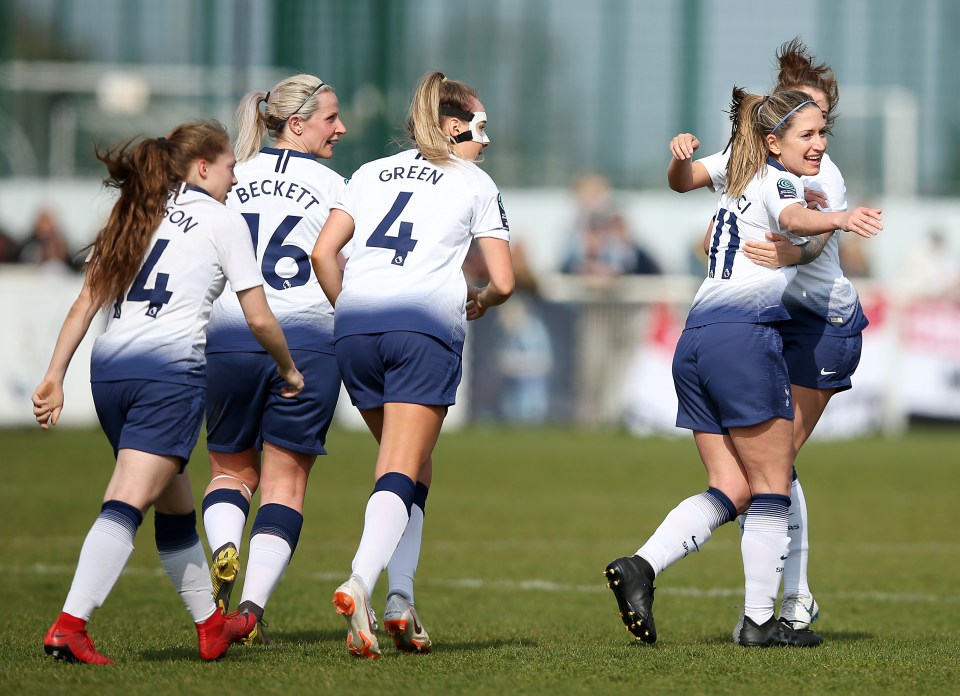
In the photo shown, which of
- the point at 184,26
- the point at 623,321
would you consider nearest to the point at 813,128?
the point at 623,321

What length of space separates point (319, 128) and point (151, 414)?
160 centimetres

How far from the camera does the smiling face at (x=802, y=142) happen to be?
18.8ft

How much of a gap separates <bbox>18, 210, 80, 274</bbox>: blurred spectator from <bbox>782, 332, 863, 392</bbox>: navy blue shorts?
15.9 m

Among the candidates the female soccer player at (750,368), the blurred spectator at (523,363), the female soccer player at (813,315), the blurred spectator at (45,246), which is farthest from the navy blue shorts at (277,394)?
the blurred spectator at (45,246)

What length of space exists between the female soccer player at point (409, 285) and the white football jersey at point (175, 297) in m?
0.53

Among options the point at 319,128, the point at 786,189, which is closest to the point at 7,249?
the point at 319,128

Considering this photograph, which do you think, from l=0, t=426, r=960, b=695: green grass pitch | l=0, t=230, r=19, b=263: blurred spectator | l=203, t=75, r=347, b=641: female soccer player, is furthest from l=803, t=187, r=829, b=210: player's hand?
l=0, t=230, r=19, b=263: blurred spectator

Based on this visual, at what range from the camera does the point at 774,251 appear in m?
5.70

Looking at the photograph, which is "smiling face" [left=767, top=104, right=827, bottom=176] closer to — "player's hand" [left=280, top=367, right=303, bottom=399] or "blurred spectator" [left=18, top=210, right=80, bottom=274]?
"player's hand" [left=280, top=367, right=303, bottom=399]

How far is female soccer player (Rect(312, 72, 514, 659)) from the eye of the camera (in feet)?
17.8

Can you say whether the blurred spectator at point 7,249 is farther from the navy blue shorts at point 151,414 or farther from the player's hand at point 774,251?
the player's hand at point 774,251

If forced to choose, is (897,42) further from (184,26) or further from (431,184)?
(431,184)

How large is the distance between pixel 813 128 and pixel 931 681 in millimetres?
2138

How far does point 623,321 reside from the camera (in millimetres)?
19094
